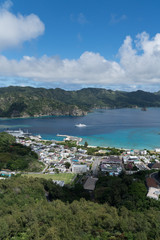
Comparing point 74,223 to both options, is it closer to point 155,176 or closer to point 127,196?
point 127,196

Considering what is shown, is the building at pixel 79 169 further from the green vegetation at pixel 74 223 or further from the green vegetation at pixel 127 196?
the green vegetation at pixel 74 223

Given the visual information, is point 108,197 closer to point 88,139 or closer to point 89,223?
point 89,223

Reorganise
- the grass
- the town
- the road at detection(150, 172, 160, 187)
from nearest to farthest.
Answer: the road at detection(150, 172, 160, 187) → the grass → the town

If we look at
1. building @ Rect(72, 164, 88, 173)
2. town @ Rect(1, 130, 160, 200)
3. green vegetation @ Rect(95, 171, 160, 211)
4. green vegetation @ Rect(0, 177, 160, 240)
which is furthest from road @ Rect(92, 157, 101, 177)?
green vegetation @ Rect(0, 177, 160, 240)

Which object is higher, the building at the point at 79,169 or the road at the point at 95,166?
the building at the point at 79,169

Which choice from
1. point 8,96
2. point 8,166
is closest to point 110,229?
point 8,166

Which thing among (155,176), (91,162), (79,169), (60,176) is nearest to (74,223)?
(155,176)

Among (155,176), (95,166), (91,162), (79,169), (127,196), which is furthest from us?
(91,162)

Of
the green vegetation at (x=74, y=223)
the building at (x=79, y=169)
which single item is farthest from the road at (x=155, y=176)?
the building at (x=79, y=169)

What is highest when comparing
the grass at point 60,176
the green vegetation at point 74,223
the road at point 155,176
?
the green vegetation at point 74,223

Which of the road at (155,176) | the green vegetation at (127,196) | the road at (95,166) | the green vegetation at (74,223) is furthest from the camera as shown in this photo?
the road at (95,166)

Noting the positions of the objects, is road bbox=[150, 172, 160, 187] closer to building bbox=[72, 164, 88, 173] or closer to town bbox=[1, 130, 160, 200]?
town bbox=[1, 130, 160, 200]
